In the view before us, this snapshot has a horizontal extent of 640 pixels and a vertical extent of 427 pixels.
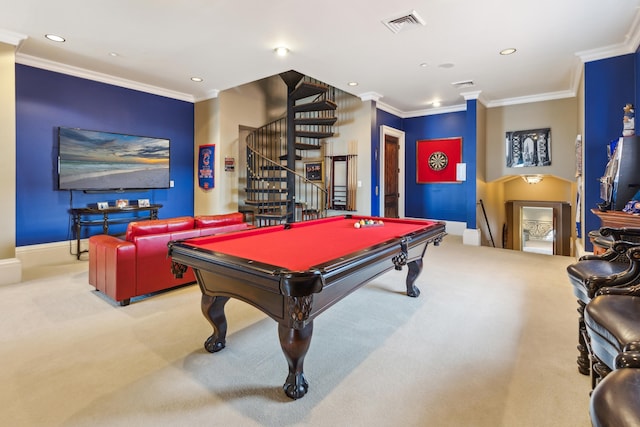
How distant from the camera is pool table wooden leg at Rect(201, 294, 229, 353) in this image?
2241mm

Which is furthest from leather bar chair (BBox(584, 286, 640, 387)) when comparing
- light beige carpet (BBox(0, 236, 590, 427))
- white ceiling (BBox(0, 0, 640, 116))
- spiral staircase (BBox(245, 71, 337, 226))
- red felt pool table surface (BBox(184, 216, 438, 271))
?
spiral staircase (BBox(245, 71, 337, 226))

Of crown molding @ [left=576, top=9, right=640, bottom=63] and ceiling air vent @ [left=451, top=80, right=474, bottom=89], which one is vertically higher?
ceiling air vent @ [left=451, top=80, right=474, bottom=89]

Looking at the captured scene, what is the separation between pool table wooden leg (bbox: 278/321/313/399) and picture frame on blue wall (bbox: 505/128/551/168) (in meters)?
6.28

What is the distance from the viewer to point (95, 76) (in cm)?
504

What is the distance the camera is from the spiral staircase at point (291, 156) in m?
5.94

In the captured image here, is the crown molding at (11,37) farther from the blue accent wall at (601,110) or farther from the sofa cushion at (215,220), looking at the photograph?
the blue accent wall at (601,110)

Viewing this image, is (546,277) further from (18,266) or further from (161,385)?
(18,266)

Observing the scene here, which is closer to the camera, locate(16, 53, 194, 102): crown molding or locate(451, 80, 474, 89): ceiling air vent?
locate(16, 53, 194, 102): crown molding

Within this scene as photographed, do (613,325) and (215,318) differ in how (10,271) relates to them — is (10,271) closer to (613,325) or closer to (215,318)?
(215,318)

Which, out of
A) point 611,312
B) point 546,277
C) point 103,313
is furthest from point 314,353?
point 546,277

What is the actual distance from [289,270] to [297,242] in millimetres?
825

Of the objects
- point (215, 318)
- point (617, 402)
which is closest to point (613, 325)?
point (617, 402)

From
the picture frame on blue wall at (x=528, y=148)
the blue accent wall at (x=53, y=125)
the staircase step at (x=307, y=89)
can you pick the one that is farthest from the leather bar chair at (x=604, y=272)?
the blue accent wall at (x=53, y=125)

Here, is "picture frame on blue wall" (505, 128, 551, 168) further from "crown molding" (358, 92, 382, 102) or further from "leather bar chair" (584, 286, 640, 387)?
"leather bar chair" (584, 286, 640, 387)
